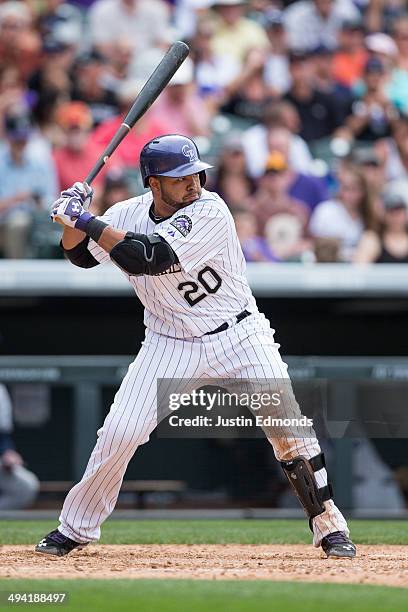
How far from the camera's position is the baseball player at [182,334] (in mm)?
4941

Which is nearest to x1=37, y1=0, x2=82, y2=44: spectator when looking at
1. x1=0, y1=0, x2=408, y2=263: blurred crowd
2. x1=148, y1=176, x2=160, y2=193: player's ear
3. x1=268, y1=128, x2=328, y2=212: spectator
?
x1=0, y1=0, x2=408, y2=263: blurred crowd

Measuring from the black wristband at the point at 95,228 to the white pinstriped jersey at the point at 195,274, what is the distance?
221 mm

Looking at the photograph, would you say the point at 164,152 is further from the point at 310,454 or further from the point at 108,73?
the point at 108,73

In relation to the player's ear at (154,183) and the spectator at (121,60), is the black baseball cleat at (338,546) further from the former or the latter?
the spectator at (121,60)

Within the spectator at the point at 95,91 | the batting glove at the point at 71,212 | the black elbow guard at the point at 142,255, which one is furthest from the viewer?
the spectator at the point at 95,91

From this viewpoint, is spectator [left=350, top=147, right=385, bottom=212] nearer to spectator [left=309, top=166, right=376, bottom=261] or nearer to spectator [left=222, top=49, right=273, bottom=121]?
spectator [left=309, top=166, right=376, bottom=261]

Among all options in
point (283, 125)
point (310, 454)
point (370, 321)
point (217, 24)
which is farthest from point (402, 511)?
point (217, 24)

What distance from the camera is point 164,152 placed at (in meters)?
4.97

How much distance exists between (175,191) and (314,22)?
6520 mm

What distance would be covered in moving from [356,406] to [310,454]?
2.93m

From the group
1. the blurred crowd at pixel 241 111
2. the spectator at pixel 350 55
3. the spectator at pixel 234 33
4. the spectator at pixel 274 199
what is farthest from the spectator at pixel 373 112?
the spectator at pixel 274 199

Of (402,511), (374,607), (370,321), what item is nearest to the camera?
(374,607)

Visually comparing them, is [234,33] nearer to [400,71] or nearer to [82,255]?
[400,71]

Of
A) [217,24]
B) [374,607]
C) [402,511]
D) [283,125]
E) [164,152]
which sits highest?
[217,24]
